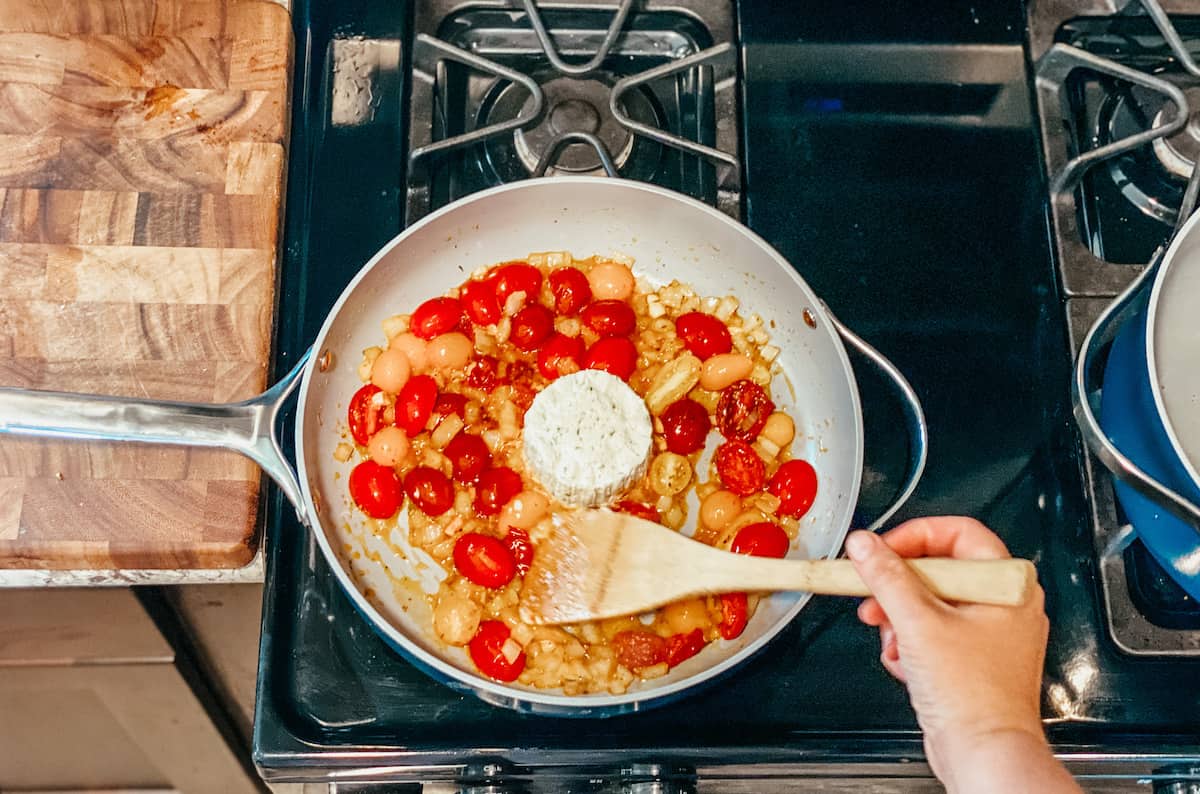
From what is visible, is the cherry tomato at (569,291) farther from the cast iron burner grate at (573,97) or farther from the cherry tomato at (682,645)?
the cherry tomato at (682,645)

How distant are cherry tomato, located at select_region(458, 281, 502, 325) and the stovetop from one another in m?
0.13

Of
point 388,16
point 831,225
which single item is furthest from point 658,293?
point 388,16

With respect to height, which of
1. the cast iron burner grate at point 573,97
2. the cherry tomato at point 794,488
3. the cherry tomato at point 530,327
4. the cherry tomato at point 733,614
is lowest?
the cherry tomato at point 733,614

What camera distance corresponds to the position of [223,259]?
109cm

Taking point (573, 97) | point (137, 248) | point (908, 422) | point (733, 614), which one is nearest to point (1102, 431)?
point (908, 422)

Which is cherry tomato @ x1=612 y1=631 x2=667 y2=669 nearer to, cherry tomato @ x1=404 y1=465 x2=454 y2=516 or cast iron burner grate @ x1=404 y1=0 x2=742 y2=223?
cherry tomato @ x1=404 y1=465 x2=454 y2=516

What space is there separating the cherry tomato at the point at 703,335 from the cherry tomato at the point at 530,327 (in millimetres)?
164

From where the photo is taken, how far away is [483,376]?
1.09 metres

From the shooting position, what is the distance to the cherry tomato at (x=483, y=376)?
109 cm

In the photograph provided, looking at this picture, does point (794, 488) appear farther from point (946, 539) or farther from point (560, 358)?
point (560, 358)

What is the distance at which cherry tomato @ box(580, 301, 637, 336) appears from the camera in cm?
111

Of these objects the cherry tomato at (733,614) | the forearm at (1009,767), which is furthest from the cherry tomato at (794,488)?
the forearm at (1009,767)

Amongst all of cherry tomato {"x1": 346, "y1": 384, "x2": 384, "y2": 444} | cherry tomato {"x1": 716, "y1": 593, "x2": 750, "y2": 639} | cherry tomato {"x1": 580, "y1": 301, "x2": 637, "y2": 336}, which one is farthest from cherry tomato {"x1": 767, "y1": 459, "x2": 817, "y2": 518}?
cherry tomato {"x1": 346, "y1": 384, "x2": 384, "y2": 444}

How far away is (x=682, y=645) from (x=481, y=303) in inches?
18.4
